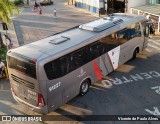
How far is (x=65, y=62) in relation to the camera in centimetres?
1157

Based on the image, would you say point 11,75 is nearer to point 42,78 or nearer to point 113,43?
point 42,78

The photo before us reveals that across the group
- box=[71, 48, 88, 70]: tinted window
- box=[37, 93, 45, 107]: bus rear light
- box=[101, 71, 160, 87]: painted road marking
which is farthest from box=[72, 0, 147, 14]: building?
box=[37, 93, 45, 107]: bus rear light

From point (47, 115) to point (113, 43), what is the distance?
6023 millimetres

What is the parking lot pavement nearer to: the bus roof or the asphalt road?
the asphalt road

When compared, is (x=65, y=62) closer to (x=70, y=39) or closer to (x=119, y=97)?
(x=70, y=39)

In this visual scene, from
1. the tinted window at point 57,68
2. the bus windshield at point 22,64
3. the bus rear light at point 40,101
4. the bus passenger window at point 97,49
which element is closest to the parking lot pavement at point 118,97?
the bus rear light at point 40,101

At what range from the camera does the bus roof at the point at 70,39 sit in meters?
11.1

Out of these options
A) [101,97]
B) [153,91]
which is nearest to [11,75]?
[101,97]

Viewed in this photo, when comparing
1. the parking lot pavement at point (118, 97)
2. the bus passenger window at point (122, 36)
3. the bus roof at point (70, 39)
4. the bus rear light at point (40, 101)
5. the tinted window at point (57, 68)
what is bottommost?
the parking lot pavement at point (118, 97)

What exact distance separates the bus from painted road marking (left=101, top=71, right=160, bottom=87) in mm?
559

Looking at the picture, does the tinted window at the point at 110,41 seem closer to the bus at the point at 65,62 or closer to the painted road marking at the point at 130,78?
the bus at the point at 65,62

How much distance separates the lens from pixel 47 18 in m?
36.0

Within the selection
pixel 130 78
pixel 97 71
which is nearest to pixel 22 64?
pixel 97 71

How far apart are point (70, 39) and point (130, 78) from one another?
194 inches
